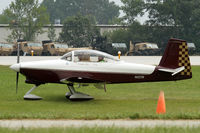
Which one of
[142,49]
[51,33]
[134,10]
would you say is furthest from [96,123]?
[51,33]

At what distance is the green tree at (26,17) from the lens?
313ft

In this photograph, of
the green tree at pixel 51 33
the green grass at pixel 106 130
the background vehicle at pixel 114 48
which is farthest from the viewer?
the green tree at pixel 51 33

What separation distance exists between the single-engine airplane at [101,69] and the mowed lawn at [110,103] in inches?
32.7

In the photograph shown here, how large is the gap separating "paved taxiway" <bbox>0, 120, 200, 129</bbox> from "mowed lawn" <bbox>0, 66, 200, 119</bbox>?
51 centimetres

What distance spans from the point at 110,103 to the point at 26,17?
8246 cm

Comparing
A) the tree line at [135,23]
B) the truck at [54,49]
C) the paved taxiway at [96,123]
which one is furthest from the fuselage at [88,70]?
the tree line at [135,23]

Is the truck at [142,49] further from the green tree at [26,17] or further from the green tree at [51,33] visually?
the green tree at [51,33]

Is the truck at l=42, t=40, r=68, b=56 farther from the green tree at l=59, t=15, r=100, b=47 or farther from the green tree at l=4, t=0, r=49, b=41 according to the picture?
the green tree at l=4, t=0, r=49, b=41

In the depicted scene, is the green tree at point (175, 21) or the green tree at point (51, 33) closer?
the green tree at point (175, 21)

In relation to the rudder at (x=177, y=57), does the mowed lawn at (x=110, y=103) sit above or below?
below

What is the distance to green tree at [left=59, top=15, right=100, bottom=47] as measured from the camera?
3716 inches

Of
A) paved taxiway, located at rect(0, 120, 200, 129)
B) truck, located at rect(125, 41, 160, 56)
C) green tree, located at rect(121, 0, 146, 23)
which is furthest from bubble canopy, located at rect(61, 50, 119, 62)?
green tree, located at rect(121, 0, 146, 23)

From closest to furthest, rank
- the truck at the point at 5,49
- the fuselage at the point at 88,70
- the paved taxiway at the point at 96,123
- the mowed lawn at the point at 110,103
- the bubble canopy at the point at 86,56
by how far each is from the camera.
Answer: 1. the paved taxiway at the point at 96,123
2. the mowed lawn at the point at 110,103
3. the fuselage at the point at 88,70
4. the bubble canopy at the point at 86,56
5. the truck at the point at 5,49

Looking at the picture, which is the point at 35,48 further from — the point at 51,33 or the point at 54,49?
the point at 51,33
